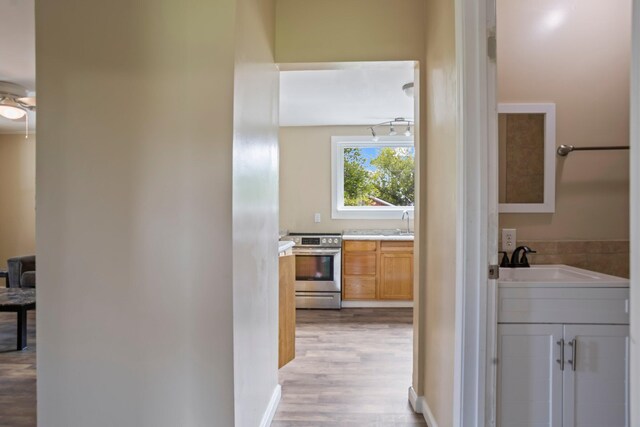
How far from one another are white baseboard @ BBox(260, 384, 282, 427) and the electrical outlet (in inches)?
60.2

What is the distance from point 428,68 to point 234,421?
6.39ft

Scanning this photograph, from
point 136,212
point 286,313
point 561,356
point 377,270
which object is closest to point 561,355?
point 561,356

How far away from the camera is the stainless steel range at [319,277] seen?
410 cm

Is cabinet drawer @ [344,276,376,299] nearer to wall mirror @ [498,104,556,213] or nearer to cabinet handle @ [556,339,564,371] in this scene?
wall mirror @ [498,104,556,213]

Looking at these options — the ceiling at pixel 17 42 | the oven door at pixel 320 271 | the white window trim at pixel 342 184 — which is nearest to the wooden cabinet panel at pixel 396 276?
the oven door at pixel 320 271

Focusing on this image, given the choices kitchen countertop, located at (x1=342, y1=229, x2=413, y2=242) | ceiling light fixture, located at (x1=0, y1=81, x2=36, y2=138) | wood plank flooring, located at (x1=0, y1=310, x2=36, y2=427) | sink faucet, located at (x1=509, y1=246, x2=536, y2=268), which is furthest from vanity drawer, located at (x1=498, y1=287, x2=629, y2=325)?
ceiling light fixture, located at (x1=0, y1=81, x2=36, y2=138)

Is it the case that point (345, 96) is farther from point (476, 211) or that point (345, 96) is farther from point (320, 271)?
point (476, 211)

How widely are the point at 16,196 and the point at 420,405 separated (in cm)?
590

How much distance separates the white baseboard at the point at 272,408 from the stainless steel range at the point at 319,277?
1.94 meters

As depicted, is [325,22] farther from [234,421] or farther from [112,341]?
[234,421]

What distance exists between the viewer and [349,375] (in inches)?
95.3

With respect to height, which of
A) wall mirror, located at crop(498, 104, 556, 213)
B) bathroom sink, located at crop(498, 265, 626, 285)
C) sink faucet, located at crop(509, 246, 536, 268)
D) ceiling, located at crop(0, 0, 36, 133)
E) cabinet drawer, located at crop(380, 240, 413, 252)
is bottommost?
cabinet drawer, located at crop(380, 240, 413, 252)

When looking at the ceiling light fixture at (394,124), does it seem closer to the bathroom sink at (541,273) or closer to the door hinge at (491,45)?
the bathroom sink at (541,273)

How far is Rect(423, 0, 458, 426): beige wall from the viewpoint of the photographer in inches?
58.5
